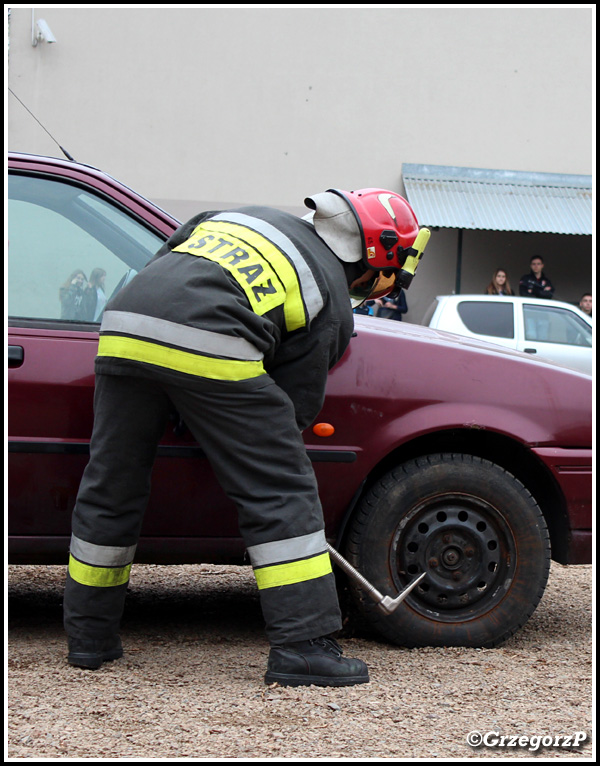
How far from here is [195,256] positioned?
2.95 metres

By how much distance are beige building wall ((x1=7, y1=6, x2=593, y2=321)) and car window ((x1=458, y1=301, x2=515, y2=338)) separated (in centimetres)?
499

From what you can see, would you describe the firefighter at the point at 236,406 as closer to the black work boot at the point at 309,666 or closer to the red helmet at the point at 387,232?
the black work boot at the point at 309,666

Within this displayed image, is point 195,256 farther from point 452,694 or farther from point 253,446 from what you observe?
point 452,694

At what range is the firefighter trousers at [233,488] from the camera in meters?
2.88

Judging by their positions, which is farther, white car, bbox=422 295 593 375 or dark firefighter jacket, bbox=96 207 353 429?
white car, bbox=422 295 593 375

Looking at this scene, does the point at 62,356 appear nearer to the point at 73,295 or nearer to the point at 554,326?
the point at 73,295

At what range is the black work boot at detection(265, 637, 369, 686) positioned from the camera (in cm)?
288

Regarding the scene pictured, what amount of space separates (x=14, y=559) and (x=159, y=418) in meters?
0.86

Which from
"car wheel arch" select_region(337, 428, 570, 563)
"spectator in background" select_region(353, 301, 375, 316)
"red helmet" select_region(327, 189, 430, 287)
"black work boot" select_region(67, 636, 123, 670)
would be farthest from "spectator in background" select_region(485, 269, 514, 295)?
"black work boot" select_region(67, 636, 123, 670)

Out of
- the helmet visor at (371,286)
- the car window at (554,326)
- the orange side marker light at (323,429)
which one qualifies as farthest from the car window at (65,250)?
the car window at (554,326)

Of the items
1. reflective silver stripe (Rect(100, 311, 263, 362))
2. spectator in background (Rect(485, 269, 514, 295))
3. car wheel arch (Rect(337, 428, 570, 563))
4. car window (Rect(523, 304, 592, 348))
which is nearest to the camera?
reflective silver stripe (Rect(100, 311, 263, 362))

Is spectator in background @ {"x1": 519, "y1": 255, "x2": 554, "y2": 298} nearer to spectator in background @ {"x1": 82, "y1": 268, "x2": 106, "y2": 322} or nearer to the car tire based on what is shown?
the car tire

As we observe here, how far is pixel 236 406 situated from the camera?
288 cm

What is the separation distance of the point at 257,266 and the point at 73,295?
846 millimetres
